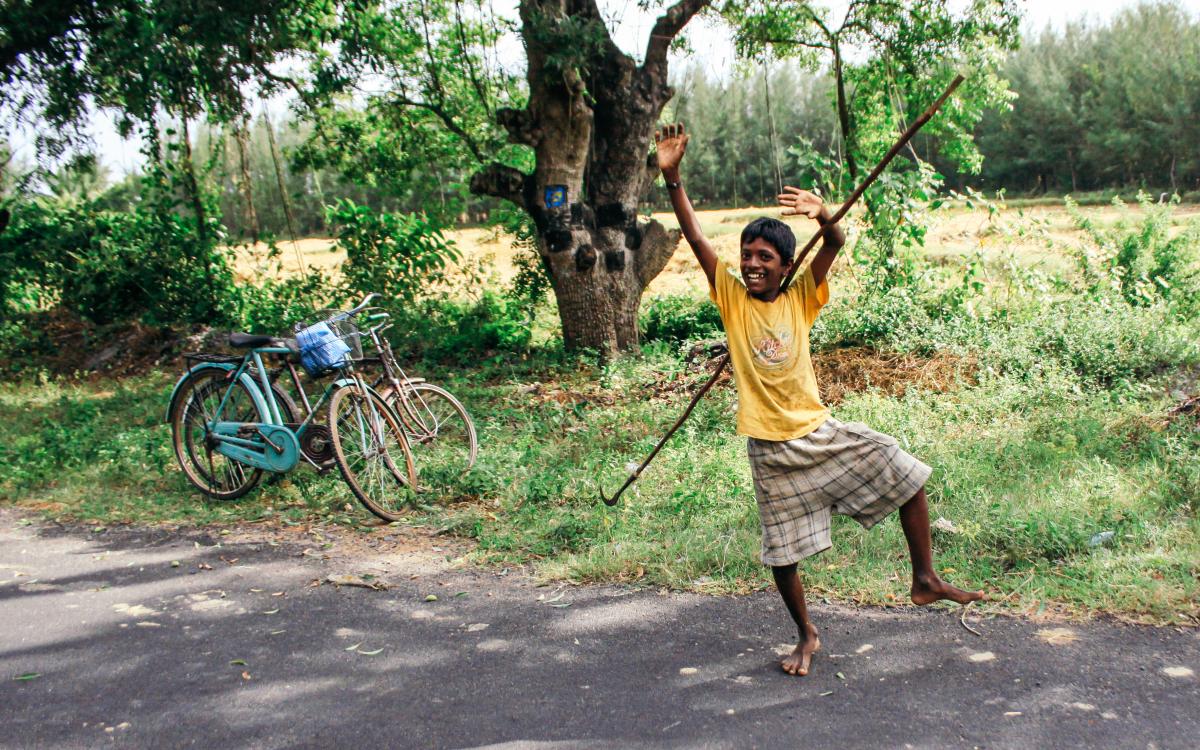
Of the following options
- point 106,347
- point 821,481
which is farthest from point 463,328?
point 821,481

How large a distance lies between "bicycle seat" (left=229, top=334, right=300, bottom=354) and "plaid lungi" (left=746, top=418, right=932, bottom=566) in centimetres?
381

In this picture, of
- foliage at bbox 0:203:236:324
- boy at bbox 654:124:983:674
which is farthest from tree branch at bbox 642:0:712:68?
foliage at bbox 0:203:236:324

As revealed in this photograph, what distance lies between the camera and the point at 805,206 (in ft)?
11.6

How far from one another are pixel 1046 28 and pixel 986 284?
94.5 feet

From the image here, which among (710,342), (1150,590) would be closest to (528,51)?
(710,342)

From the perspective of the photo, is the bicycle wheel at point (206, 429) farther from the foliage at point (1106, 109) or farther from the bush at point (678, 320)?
the foliage at point (1106, 109)

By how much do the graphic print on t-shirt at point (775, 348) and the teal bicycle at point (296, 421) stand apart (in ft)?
10.8

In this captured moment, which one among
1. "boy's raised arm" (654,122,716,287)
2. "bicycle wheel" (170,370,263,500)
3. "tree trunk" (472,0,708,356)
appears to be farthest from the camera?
"tree trunk" (472,0,708,356)

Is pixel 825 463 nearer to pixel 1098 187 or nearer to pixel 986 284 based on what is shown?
pixel 986 284

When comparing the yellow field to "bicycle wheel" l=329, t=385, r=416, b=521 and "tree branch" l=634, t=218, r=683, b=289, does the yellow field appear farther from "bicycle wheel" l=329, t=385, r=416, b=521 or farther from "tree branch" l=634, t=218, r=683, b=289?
"bicycle wheel" l=329, t=385, r=416, b=521

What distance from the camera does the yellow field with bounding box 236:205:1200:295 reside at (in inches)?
383

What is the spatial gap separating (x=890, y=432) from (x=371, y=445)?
3.71 meters

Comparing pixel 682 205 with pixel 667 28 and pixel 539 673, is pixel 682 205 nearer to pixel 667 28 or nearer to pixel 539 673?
pixel 539 673

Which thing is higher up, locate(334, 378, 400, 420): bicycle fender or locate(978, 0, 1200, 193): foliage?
locate(978, 0, 1200, 193): foliage
